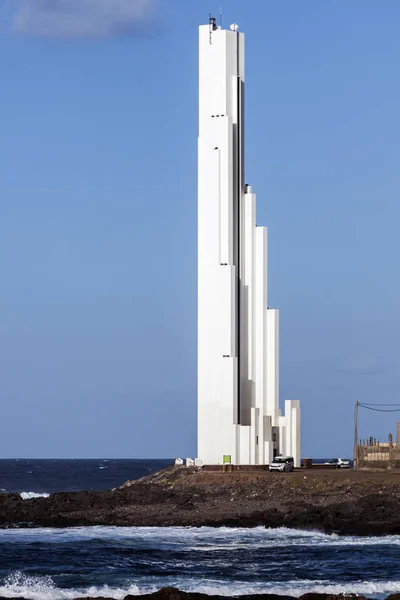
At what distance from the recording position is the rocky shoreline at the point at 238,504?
→ 5066 cm

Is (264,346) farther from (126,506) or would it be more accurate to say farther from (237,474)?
(126,506)

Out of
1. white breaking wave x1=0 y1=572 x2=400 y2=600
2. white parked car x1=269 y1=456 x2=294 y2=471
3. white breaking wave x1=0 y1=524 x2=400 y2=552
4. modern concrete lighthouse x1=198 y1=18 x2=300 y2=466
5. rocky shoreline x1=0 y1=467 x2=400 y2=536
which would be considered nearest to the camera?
white breaking wave x1=0 y1=572 x2=400 y2=600

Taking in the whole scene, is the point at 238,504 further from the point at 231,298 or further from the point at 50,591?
the point at 50,591

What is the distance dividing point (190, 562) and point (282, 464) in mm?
23590

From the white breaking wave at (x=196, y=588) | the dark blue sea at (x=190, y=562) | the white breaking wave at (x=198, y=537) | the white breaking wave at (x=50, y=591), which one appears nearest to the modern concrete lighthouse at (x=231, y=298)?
the white breaking wave at (x=198, y=537)

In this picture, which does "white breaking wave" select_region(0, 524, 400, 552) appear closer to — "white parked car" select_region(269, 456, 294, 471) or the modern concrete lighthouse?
"white parked car" select_region(269, 456, 294, 471)

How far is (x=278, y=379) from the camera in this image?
69438 mm

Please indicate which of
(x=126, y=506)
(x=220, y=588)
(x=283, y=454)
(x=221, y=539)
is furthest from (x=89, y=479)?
(x=220, y=588)

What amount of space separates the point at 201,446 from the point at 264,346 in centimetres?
616

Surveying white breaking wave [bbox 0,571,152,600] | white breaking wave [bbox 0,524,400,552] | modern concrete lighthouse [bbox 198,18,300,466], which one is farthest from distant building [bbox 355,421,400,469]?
white breaking wave [bbox 0,571,152,600]

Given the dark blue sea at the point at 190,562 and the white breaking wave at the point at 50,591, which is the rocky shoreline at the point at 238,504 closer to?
the dark blue sea at the point at 190,562

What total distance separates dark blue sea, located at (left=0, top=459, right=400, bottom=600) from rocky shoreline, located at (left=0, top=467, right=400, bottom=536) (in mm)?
1248

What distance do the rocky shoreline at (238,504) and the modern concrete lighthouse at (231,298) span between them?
161 inches

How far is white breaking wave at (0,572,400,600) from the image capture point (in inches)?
1390
